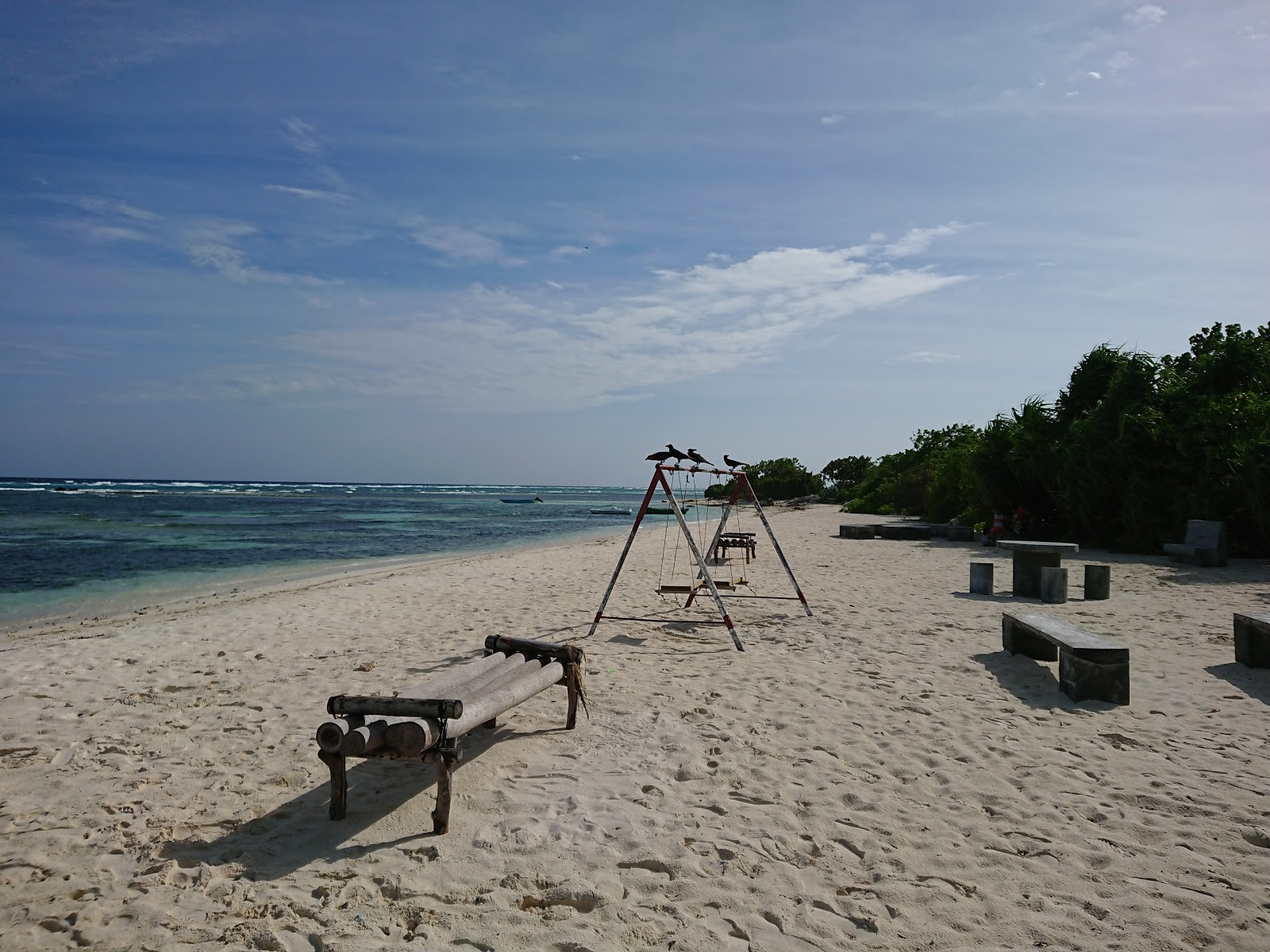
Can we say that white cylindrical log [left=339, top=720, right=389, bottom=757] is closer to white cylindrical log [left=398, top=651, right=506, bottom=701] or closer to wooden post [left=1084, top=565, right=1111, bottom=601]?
white cylindrical log [left=398, top=651, right=506, bottom=701]

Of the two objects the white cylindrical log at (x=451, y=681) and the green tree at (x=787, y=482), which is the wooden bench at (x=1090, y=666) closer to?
the white cylindrical log at (x=451, y=681)

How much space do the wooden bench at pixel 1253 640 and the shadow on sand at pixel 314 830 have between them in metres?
6.71

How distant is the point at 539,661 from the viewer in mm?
5340

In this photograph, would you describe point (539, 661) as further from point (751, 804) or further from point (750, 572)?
point (750, 572)

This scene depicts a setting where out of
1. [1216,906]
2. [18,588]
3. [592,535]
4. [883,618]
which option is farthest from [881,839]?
[592,535]

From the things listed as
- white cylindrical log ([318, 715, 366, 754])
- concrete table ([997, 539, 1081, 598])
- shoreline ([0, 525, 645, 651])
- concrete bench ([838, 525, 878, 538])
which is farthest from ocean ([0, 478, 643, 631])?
concrete table ([997, 539, 1081, 598])

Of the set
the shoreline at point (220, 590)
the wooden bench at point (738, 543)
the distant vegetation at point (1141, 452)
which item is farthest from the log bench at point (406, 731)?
the distant vegetation at point (1141, 452)

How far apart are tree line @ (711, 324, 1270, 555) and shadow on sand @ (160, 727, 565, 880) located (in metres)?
15.5

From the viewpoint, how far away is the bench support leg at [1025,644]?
6953 mm

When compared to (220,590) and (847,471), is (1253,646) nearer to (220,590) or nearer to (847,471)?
(220,590)

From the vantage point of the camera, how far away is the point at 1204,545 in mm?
13461

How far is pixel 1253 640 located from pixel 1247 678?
1.52ft

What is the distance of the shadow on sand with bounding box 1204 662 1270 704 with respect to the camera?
595 cm

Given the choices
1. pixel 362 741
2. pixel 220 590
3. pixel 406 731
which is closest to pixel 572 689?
pixel 406 731
